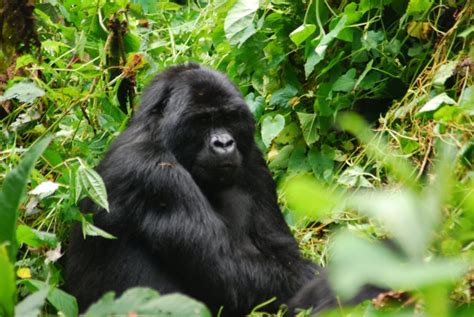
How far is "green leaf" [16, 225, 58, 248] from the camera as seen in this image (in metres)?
3.81

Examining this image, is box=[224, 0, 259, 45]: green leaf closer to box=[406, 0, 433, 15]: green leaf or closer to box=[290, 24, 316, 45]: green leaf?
box=[290, 24, 316, 45]: green leaf

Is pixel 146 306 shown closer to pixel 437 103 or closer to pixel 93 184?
pixel 93 184

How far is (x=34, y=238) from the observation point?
12.7 ft

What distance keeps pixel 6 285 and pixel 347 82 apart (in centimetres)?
315

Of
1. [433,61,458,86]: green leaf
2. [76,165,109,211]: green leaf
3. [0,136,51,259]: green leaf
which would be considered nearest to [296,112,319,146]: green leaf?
[433,61,458,86]: green leaf

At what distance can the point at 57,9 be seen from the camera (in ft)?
17.1

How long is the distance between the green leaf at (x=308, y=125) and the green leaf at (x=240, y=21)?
1.76 feet

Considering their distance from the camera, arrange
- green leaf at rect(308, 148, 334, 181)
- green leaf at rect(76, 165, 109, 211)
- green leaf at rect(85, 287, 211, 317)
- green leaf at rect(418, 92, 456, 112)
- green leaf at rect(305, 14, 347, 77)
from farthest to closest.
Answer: green leaf at rect(308, 148, 334, 181)
green leaf at rect(305, 14, 347, 77)
green leaf at rect(418, 92, 456, 112)
green leaf at rect(76, 165, 109, 211)
green leaf at rect(85, 287, 211, 317)

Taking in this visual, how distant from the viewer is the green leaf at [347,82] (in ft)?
15.8

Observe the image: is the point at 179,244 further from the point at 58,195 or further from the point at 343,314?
the point at 343,314

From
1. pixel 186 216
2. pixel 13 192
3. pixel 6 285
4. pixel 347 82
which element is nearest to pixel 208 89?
pixel 186 216

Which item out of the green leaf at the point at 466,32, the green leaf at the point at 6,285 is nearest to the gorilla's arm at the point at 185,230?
the green leaf at the point at 466,32

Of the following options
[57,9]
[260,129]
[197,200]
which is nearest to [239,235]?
[197,200]

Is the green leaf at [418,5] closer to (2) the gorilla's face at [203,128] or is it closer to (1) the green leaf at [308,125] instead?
(1) the green leaf at [308,125]
